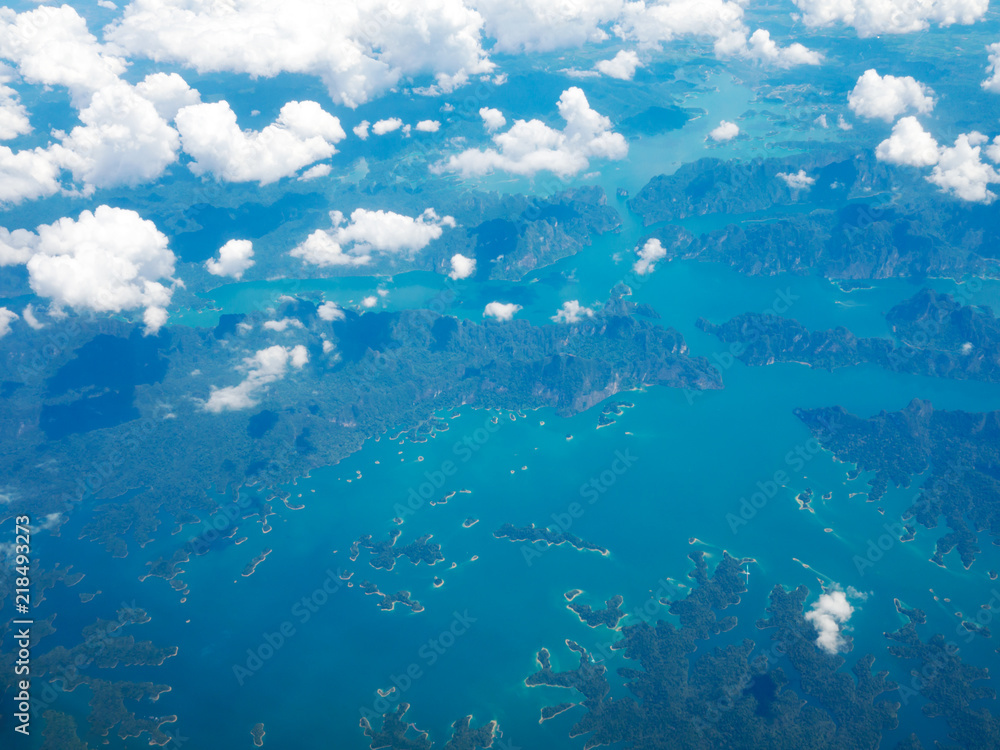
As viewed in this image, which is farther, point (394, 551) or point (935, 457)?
point (935, 457)

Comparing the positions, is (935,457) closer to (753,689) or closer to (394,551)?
(753,689)

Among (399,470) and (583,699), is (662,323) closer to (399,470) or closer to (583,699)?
(399,470)

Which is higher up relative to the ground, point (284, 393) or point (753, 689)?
point (753, 689)

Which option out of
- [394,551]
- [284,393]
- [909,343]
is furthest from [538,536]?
[909,343]

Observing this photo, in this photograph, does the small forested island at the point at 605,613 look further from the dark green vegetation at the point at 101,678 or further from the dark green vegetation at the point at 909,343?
the dark green vegetation at the point at 909,343

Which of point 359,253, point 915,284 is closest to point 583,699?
point 915,284

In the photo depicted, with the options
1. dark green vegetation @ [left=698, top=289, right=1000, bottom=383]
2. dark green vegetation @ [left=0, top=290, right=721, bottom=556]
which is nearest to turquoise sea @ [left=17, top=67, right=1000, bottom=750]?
dark green vegetation @ [left=698, top=289, right=1000, bottom=383]

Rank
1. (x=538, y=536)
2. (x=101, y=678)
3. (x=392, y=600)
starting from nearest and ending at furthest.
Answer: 1. (x=101, y=678)
2. (x=392, y=600)
3. (x=538, y=536)
